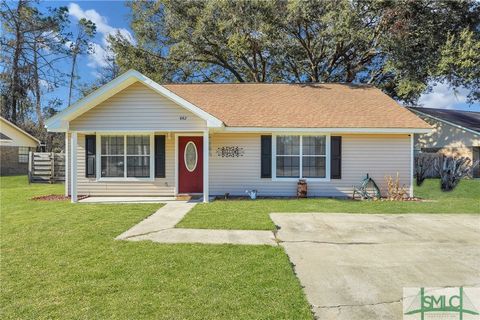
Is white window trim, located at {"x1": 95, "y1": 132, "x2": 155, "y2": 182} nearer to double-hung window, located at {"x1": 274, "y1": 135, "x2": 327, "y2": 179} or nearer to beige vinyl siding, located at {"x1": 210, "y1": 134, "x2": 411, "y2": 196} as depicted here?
beige vinyl siding, located at {"x1": 210, "y1": 134, "x2": 411, "y2": 196}

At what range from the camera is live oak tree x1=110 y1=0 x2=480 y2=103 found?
15.3m

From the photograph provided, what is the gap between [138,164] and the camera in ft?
36.8

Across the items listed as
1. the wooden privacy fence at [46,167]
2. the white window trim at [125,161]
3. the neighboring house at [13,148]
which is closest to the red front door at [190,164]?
the white window trim at [125,161]

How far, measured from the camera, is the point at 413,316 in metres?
3.18

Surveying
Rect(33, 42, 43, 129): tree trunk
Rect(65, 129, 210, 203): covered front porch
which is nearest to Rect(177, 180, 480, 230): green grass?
Rect(65, 129, 210, 203): covered front porch

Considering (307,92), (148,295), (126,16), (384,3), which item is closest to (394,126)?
(307,92)

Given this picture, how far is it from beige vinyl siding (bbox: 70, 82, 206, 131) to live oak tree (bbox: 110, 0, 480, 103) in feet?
30.5

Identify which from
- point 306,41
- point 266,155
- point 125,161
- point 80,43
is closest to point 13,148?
point 80,43

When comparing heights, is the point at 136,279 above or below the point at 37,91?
below

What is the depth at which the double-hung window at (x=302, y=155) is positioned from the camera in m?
11.2

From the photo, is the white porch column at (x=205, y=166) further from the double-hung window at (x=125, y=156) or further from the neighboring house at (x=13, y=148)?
the neighboring house at (x=13, y=148)

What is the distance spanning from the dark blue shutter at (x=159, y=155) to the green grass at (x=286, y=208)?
2.55 metres

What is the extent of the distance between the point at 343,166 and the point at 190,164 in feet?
18.4

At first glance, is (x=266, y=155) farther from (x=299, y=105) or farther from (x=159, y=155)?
(x=159, y=155)
